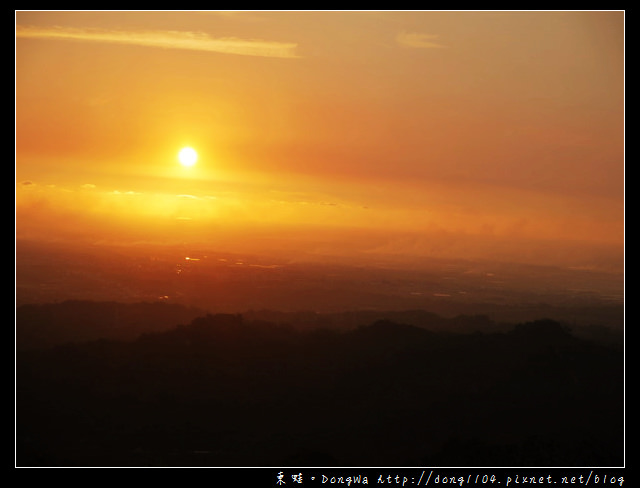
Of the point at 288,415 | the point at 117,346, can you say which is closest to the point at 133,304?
the point at 117,346

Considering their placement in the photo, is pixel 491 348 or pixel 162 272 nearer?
pixel 491 348

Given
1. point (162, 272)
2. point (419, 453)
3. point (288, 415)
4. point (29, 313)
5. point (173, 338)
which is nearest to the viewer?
point (419, 453)

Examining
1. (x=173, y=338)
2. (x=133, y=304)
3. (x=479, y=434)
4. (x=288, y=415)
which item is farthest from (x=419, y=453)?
(x=133, y=304)

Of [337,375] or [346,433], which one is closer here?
[346,433]

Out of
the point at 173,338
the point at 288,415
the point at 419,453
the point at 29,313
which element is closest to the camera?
the point at 419,453

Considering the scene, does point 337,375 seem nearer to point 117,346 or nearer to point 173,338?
point 173,338

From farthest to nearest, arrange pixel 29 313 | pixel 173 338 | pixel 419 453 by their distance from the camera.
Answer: pixel 173 338 → pixel 29 313 → pixel 419 453

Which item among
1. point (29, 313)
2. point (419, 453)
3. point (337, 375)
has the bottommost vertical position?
point (419, 453)

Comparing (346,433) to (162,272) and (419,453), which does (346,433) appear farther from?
(162,272)

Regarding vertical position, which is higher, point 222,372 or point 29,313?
point 29,313
